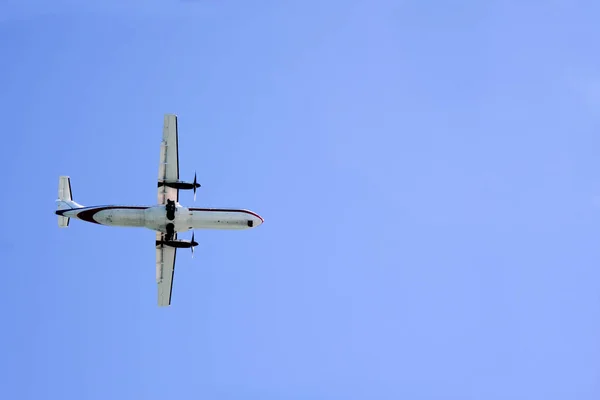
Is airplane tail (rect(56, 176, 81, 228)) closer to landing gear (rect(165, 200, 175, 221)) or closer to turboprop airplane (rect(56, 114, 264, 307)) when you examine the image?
turboprop airplane (rect(56, 114, 264, 307))

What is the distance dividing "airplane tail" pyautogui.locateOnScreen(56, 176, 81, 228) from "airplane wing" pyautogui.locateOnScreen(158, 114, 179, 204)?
6.69 meters

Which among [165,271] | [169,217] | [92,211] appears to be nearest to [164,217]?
[169,217]

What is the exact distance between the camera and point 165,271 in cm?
6222

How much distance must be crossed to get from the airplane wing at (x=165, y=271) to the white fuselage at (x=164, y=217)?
424 cm

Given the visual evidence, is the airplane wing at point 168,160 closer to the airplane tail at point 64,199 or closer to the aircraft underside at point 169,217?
the aircraft underside at point 169,217

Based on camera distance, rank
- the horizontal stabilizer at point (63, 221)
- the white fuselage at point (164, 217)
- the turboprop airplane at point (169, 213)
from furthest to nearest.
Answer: the horizontal stabilizer at point (63, 221) → the white fuselage at point (164, 217) → the turboprop airplane at point (169, 213)

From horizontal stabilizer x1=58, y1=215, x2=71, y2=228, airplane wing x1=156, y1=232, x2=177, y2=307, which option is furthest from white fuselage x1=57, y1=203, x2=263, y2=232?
airplane wing x1=156, y1=232, x2=177, y2=307

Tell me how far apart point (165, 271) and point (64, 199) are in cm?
882

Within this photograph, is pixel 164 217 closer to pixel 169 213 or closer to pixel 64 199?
pixel 169 213

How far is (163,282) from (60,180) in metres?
10.3

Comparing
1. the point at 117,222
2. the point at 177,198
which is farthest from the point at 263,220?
the point at 117,222

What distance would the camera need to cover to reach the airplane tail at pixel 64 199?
59.3 metres

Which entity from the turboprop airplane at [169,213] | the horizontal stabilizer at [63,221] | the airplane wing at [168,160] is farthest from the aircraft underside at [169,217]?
the horizontal stabilizer at [63,221]

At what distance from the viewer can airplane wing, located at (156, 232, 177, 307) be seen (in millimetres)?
61812
